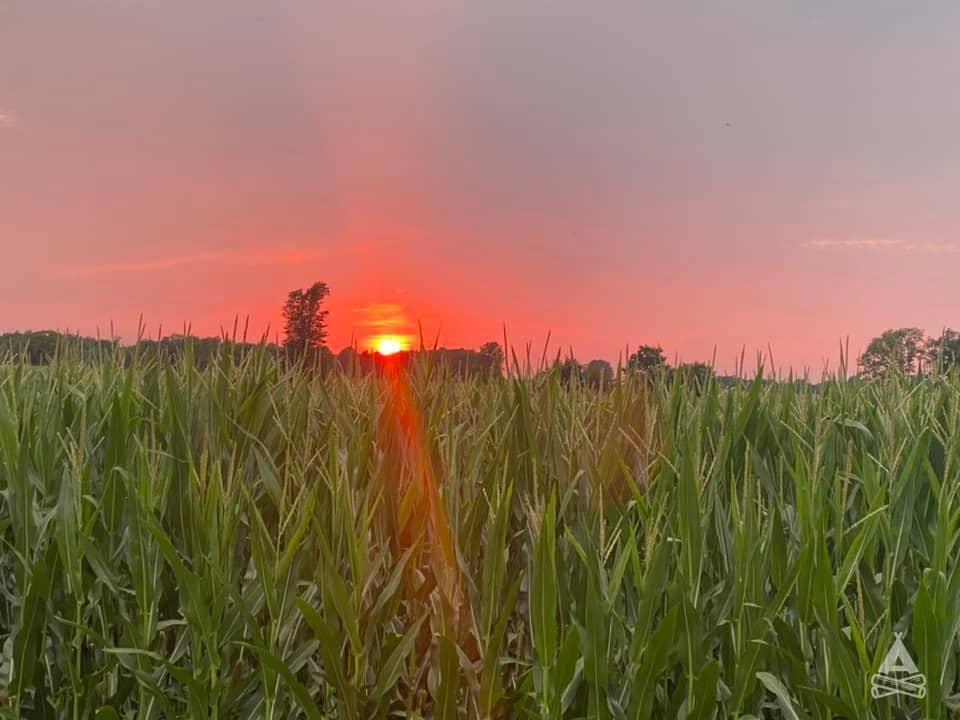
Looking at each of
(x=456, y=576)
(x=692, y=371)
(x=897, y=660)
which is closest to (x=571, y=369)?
(x=692, y=371)

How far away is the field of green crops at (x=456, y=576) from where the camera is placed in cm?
200

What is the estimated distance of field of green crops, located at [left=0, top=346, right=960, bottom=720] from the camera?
200cm

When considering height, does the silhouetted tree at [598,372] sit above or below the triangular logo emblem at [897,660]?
above

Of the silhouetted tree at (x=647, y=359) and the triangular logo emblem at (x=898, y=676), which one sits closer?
the triangular logo emblem at (x=898, y=676)

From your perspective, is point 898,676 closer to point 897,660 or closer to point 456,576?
point 897,660

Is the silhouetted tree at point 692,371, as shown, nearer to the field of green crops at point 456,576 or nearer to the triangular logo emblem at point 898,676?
the field of green crops at point 456,576

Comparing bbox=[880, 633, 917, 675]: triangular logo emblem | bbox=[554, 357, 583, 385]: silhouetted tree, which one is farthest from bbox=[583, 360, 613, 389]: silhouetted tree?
bbox=[880, 633, 917, 675]: triangular logo emblem

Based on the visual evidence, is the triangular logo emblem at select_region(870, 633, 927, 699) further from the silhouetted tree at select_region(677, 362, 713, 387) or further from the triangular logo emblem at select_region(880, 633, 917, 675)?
the silhouetted tree at select_region(677, 362, 713, 387)

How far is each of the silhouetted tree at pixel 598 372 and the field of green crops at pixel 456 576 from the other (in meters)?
0.39

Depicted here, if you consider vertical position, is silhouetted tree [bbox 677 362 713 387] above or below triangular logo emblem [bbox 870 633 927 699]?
above

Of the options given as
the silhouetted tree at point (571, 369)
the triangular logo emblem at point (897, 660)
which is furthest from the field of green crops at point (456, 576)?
the silhouetted tree at point (571, 369)

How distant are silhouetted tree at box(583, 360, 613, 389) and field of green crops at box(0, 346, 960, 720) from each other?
1.28 feet

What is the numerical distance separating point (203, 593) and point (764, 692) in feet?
5.18

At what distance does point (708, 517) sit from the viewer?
2.24 meters
